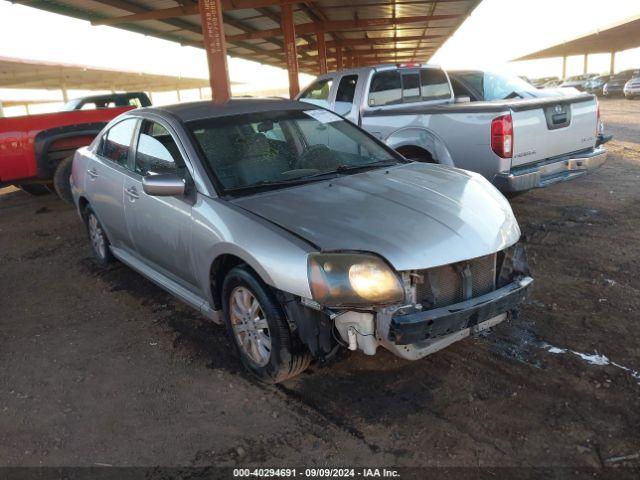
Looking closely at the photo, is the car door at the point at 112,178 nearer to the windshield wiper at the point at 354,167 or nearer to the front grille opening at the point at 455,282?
the windshield wiper at the point at 354,167

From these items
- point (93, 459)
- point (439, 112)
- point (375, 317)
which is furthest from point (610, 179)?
point (93, 459)

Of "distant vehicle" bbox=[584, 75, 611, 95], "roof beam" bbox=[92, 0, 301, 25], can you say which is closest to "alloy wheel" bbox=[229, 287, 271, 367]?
"roof beam" bbox=[92, 0, 301, 25]

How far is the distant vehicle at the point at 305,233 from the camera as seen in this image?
8.77 ft

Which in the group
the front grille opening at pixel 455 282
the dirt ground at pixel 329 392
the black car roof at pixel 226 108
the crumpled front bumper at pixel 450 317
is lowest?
the dirt ground at pixel 329 392

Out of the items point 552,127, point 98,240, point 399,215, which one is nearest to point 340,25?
point 552,127

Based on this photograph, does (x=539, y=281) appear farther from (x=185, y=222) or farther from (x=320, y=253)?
(x=185, y=222)

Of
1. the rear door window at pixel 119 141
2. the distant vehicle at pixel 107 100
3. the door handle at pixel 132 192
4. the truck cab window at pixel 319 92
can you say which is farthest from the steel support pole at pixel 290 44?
the door handle at pixel 132 192

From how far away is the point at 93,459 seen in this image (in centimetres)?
265

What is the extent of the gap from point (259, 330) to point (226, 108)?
6.37ft

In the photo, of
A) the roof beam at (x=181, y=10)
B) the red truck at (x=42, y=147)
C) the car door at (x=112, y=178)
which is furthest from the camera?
the roof beam at (x=181, y=10)

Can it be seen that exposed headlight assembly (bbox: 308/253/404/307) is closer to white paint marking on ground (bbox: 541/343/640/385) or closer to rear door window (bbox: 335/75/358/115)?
white paint marking on ground (bbox: 541/343/640/385)

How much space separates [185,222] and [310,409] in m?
1.48

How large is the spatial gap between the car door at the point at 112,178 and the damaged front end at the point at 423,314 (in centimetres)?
236

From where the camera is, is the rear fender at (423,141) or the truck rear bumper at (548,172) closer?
the truck rear bumper at (548,172)
